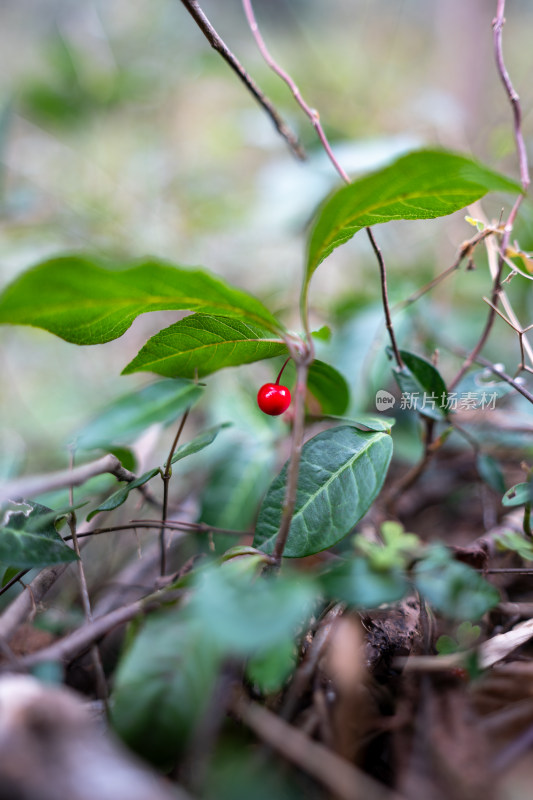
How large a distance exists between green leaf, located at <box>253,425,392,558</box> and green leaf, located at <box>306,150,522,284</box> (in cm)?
20

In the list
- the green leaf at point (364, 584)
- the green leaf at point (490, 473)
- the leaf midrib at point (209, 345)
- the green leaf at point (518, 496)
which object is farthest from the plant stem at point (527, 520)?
the leaf midrib at point (209, 345)

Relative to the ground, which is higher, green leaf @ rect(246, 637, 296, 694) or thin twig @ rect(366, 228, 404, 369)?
thin twig @ rect(366, 228, 404, 369)

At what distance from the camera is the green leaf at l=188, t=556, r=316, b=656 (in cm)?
33

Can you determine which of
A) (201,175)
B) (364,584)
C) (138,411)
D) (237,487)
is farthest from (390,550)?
(201,175)

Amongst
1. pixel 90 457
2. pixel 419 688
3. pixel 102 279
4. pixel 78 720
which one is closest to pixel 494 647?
pixel 419 688

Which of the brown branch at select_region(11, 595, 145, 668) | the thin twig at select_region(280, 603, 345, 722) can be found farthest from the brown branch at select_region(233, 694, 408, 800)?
the brown branch at select_region(11, 595, 145, 668)

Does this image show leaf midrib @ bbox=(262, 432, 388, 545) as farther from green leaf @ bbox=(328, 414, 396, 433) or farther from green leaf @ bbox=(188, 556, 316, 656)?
green leaf @ bbox=(188, 556, 316, 656)

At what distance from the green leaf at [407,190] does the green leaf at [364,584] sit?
27 cm

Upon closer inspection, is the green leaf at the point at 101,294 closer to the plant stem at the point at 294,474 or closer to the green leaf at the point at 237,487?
the plant stem at the point at 294,474

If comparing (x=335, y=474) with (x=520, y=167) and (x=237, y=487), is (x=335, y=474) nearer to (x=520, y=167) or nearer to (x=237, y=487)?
(x=237, y=487)

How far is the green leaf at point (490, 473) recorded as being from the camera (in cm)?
72

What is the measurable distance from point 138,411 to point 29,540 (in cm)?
18

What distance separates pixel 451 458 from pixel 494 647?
59 centimetres

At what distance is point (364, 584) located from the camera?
0.41m
